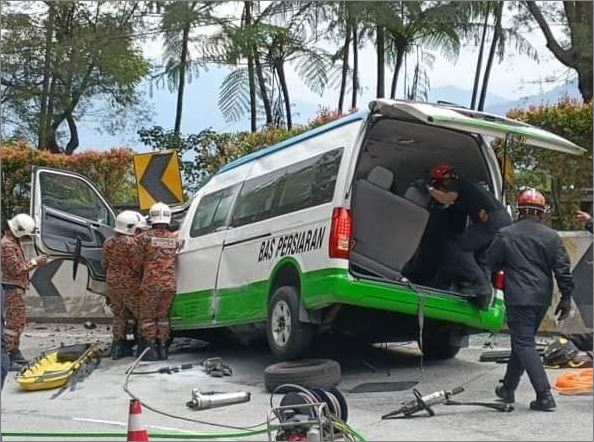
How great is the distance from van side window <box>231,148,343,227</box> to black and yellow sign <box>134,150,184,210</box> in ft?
8.05

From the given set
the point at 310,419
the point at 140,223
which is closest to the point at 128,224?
the point at 140,223

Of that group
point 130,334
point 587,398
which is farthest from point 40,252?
point 587,398

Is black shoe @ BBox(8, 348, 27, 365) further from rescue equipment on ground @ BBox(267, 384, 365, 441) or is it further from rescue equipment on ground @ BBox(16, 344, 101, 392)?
rescue equipment on ground @ BBox(267, 384, 365, 441)

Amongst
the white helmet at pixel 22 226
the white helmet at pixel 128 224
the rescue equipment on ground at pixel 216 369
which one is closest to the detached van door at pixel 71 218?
the white helmet at pixel 22 226

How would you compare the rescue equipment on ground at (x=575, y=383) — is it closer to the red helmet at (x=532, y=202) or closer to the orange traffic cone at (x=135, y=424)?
the red helmet at (x=532, y=202)

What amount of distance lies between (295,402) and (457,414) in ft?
4.75

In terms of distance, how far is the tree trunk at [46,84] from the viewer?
13.0 meters

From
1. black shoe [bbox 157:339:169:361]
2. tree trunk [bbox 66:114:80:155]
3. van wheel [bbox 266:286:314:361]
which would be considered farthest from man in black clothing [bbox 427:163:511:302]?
tree trunk [bbox 66:114:80:155]

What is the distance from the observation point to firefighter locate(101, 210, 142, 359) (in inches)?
381

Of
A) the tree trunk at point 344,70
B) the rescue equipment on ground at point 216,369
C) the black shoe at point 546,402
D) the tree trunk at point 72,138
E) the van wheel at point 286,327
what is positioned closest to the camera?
the black shoe at point 546,402

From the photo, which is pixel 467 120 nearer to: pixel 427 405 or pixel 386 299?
pixel 386 299

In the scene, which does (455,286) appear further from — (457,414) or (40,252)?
(40,252)

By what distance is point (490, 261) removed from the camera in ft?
23.1

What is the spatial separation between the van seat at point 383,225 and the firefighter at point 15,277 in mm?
3638
